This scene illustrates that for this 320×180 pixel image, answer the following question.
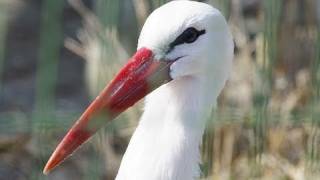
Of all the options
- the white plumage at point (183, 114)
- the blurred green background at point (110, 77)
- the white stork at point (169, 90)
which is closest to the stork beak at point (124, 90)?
the white stork at point (169, 90)

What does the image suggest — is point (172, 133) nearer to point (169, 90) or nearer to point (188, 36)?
point (169, 90)

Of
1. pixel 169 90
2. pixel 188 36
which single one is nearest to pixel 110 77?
pixel 169 90

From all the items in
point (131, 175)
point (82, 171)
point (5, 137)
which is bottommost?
point (82, 171)

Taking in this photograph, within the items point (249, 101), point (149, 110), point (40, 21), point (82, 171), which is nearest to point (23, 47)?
point (40, 21)

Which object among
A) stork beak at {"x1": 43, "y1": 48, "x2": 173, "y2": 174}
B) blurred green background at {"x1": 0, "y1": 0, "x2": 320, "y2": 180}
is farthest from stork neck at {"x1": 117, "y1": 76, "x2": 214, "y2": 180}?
blurred green background at {"x1": 0, "y1": 0, "x2": 320, "y2": 180}

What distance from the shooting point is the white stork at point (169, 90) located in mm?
3449

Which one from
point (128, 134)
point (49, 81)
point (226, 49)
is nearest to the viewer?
point (226, 49)

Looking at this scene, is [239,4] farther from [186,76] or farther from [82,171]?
[186,76]

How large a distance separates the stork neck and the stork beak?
0.10m

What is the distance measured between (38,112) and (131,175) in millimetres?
572

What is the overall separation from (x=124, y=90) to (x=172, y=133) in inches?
8.8

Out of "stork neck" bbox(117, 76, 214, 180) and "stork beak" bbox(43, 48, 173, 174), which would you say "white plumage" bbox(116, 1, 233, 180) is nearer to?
"stork neck" bbox(117, 76, 214, 180)

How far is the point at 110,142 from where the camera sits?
16.6 feet

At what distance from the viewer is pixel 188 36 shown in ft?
11.5
